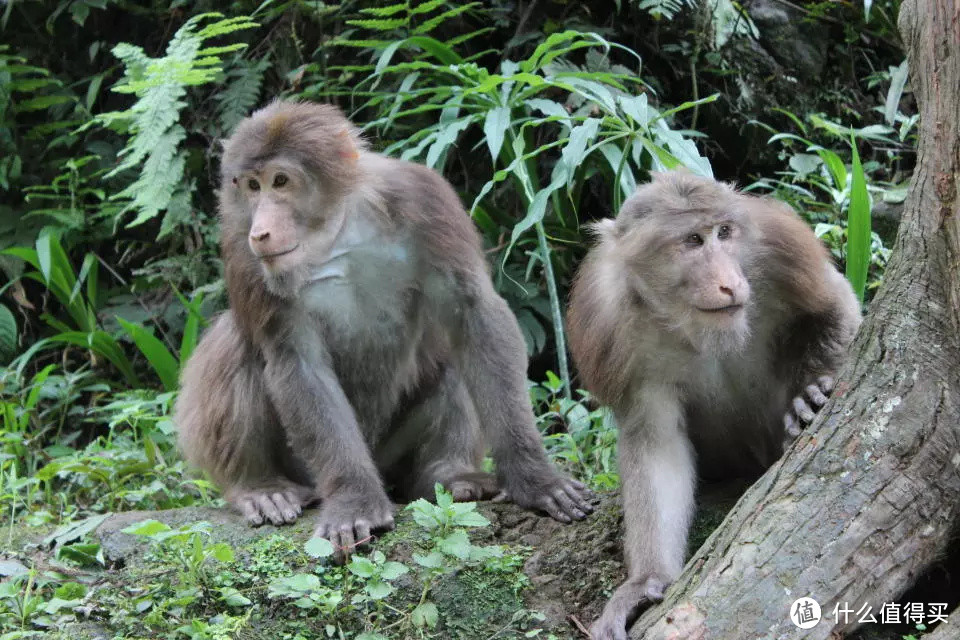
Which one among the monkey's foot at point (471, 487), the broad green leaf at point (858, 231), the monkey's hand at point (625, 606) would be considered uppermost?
the broad green leaf at point (858, 231)

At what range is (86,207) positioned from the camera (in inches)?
309

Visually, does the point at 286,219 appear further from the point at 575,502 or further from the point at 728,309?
the point at 728,309

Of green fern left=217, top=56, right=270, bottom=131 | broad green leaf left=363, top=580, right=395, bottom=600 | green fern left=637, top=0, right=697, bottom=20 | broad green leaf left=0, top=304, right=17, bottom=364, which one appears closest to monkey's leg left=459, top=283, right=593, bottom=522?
broad green leaf left=363, top=580, right=395, bottom=600

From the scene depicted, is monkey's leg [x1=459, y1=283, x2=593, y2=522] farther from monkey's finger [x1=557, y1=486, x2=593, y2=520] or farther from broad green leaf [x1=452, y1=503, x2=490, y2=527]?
broad green leaf [x1=452, y1=503, x2=490, y2=527]

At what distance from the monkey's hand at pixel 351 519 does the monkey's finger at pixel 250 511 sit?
1.06 ft

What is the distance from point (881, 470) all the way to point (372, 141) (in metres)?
4.69

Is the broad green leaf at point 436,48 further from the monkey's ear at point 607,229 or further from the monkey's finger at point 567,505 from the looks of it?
the monkey's finger at point 567,505

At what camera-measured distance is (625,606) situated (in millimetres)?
3701

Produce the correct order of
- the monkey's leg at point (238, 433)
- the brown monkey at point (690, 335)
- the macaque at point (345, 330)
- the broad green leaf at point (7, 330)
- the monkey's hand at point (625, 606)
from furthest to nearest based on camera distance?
the broad green leaf at point (7, 330) → the monkey's leg at point (238, 433) → the macaque at point (345, 330) → the brown monkey at point (690, 335) → the monkey's hand at point (625, 606)

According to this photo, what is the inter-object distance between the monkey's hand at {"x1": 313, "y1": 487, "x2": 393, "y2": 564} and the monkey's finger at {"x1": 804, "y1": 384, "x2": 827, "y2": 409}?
1617 millimetres

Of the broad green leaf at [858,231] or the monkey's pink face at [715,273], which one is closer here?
the monkey's pink face at [715,273]

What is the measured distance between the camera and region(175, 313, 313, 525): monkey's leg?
16.4 feet

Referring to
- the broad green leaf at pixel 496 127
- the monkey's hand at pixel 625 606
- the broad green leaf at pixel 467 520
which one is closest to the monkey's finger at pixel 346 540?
the broad green leaf at pixel 467 520

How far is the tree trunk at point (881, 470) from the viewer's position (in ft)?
10.9
